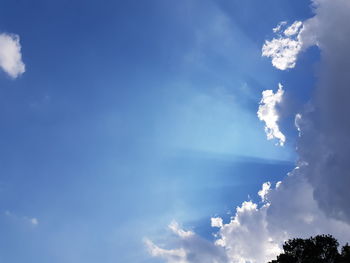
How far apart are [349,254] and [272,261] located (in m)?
15.6

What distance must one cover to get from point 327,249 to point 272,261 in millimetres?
10886

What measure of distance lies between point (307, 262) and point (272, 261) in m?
6.68

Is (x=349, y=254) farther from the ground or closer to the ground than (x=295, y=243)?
closer to the ground

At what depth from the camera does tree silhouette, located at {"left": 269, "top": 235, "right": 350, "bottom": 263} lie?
80562 millimetres

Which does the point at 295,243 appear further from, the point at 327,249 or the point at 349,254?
the point at 349,254

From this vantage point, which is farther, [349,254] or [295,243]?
[295,243]

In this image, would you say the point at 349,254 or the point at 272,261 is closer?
the point at 349,254

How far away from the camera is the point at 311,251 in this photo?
268ft

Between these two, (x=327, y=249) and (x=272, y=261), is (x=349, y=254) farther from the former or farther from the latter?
(x=272, y=261)

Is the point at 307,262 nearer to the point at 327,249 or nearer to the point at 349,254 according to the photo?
the point at 327,249

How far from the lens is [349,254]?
72625mm

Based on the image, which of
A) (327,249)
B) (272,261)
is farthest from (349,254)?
(272,261)

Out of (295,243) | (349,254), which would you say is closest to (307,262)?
(295,243)

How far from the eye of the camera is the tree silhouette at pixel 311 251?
264ft
